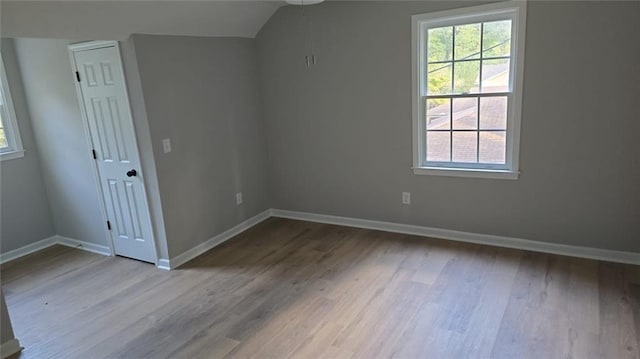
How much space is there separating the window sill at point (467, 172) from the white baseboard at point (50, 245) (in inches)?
127

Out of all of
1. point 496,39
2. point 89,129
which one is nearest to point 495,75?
point 496,39

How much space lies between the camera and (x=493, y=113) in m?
3.54

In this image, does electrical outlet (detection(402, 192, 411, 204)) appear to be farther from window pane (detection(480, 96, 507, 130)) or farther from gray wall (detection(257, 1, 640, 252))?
window pane (detection(480, 96, 507, 130))

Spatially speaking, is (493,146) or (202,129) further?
(202,129)

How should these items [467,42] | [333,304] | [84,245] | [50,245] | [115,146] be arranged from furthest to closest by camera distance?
[50,245] → [84,245] → [115,146] → [467,42] → [333,304]

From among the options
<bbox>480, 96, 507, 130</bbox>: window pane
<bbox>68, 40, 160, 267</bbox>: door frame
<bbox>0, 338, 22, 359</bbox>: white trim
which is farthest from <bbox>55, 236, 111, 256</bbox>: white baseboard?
<bbox>480, 96, 507, 130</bbox>: window pane

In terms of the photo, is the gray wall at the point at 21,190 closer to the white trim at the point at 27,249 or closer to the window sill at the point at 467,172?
the white trim at the point at 27,249

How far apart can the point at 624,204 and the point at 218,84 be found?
3.67m

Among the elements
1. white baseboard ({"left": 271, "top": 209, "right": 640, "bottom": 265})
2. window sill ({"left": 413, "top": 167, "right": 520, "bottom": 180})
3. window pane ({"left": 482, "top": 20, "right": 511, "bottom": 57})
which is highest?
window pane ({"left": 482, "top": 20, "right": 511, "bottom": 57})

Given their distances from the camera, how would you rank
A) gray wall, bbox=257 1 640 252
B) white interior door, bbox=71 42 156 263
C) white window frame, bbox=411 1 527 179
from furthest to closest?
white interior door, bbox=71 42 156 263, white window frame, bbox=411 1 527 179, gray wall, bbox=257 1 640 252

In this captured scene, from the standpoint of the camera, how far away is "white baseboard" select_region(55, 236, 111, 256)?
13.6 feet

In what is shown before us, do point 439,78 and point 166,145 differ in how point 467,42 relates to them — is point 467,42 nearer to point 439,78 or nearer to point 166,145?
point 439,78

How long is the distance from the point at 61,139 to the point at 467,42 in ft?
13.0

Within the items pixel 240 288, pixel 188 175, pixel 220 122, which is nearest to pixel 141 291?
pixel 240 288
